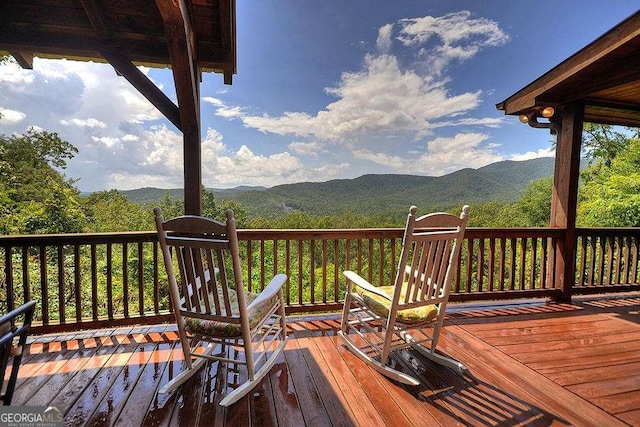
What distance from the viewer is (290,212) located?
12172 mm

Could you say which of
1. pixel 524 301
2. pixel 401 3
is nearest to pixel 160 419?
pixel 524 301

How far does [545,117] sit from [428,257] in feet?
9.89

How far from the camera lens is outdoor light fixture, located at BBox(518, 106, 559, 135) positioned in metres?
3.42

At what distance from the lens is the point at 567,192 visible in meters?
3.40

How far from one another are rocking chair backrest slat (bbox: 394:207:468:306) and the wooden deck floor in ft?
1.85

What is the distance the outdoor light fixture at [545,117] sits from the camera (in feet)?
11.2

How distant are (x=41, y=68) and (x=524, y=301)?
16.8 metres

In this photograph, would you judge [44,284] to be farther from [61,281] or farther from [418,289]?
[418,289]

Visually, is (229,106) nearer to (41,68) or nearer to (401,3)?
(41,68)

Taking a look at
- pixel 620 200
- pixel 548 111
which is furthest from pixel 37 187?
pixel 620 200

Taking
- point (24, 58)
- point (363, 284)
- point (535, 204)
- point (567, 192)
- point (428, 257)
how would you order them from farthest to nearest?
point (535, 204), point (567, 192), point (24, 58), point (363, 284), point (428, 257)

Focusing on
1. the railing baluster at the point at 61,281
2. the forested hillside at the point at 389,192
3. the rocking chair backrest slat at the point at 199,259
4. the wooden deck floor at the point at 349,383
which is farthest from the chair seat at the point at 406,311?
the forested hillside at the point at 389,192

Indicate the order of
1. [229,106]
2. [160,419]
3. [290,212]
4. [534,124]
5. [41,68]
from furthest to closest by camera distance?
[229,106] → [290,212] → [41,68] → [534,124] → [160,419]

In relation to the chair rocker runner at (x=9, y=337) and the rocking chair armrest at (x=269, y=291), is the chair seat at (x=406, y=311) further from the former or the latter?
the chair rocker runner at (x=9, y=337)
